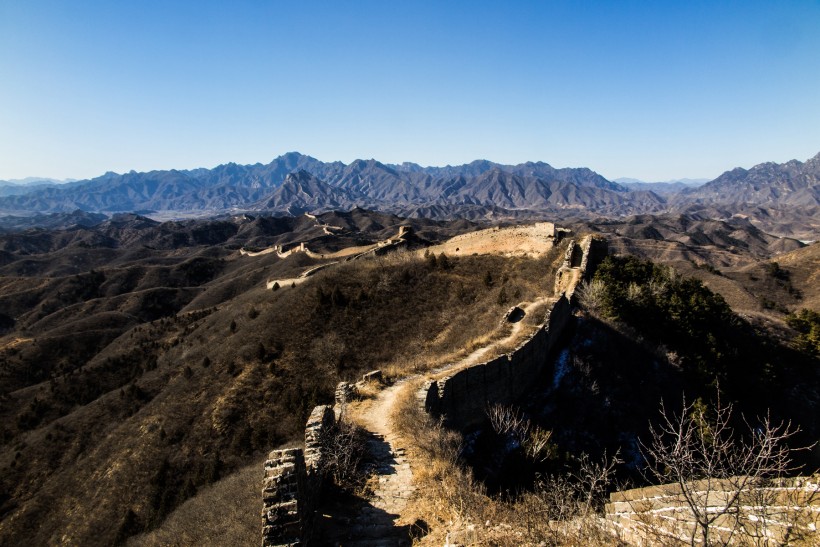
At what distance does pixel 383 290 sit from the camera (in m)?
33.3

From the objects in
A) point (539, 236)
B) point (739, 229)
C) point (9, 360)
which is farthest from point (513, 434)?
point (739, 229)

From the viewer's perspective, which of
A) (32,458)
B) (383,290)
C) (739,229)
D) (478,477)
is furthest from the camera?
(739,229)

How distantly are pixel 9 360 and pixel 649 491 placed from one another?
63398 millimetres

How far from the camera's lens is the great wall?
5.29 meters

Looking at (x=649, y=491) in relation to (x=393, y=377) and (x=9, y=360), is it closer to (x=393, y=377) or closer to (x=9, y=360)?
(x=393, y=377)

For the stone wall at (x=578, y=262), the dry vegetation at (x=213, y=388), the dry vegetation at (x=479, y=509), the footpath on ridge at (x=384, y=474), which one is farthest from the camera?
the stone wall at (x=578, y=262)

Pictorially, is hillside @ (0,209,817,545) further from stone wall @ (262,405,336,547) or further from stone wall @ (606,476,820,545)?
stone wall @ (606,476,820,545)

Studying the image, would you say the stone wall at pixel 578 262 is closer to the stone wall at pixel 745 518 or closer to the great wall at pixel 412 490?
the great wall at pixel 412 490

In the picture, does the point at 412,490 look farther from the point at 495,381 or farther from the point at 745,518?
the point at 495,381

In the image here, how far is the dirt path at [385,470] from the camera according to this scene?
8.61 meters

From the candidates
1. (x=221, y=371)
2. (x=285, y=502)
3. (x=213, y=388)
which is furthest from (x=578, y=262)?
(x=285, y=502)

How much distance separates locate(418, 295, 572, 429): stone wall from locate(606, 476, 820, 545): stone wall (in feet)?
23.9

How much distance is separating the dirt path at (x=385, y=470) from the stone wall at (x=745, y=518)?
14.0 feet

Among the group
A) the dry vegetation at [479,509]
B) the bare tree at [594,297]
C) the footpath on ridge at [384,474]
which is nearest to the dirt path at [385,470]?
the footpath on ridge at [384,474]
